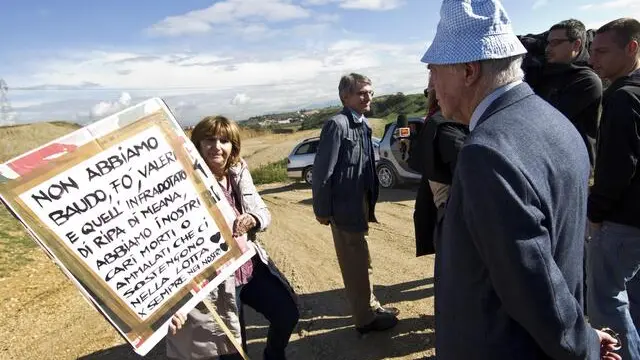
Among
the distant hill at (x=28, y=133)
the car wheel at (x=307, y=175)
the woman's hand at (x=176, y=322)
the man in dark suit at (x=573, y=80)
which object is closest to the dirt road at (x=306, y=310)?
the woman's hand at (x=176, y=322)

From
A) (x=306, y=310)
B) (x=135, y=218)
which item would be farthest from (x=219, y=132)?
(x=306, y=310)

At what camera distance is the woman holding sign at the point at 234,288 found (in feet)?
8.63

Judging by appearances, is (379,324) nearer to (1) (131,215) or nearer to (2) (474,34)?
(1) (131,215)

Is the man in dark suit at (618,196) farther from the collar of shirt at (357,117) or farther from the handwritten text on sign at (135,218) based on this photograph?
the handwritten text on sign at (135,218)

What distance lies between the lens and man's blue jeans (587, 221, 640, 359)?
2594 mm

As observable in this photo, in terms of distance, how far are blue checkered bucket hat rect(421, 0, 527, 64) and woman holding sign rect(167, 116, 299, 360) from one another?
5.39 feet

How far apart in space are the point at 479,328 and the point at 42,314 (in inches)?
212

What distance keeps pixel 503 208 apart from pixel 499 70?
1.45 ft

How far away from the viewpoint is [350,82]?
12.2 feet

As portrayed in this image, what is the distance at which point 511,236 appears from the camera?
1.15 meters

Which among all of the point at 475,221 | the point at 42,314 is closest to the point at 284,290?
the point at 475,221

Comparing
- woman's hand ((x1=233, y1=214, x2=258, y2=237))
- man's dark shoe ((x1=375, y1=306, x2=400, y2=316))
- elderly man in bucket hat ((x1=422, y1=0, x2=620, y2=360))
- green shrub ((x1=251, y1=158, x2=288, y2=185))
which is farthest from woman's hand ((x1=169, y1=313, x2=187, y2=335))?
green shrub ((x1=251, y1=158, x2=288, y2=185))

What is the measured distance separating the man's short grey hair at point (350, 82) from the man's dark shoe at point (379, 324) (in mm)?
1987

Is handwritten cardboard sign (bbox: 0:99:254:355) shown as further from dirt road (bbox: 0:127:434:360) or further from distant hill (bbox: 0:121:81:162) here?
distant hill (bbox: 0:121:81:162)
